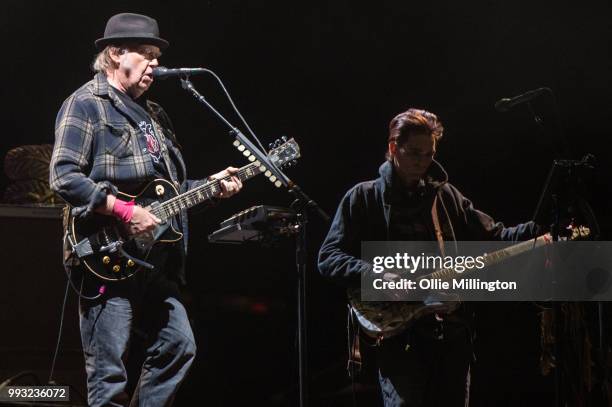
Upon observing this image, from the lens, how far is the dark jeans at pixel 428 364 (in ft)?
10.8

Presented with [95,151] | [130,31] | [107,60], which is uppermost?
[130,31]

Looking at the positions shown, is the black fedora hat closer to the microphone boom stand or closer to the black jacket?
the microphone boom stand

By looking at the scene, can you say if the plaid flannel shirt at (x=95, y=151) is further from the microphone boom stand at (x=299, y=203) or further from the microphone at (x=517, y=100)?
the microphone at (x=517, y=100)

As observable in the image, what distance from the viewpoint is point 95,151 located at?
319cm

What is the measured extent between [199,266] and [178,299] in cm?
171

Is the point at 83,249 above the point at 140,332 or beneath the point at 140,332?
above

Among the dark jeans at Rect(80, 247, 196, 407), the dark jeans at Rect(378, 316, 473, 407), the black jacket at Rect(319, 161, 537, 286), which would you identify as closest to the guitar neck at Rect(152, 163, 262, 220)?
the dark jeans at Rect(80, 247, 196, 407)

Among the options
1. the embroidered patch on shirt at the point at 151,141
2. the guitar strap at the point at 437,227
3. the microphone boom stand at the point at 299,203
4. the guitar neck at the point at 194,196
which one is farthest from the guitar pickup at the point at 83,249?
the guitar strap at the point at 437,227

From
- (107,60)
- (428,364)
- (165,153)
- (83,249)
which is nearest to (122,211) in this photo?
(83,249)

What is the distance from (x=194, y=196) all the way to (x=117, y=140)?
42 cm

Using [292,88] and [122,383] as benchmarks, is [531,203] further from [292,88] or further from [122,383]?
[122,383]

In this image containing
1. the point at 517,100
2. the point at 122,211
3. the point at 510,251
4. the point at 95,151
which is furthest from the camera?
the point at 510,251

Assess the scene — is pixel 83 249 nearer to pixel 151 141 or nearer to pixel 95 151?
pixel 95 151

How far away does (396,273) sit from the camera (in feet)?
11.9
